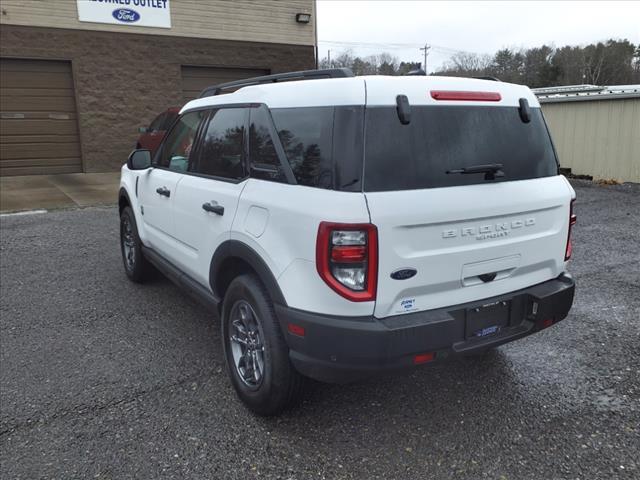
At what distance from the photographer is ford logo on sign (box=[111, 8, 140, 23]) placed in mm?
13336

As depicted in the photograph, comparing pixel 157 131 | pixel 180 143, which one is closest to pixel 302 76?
pixel 180 143

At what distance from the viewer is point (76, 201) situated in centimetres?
1023

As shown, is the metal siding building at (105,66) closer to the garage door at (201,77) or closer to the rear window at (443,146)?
the garage door at (201,77)

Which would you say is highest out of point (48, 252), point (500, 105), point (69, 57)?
point (69, 57)

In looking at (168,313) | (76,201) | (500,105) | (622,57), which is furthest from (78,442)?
(622,57)

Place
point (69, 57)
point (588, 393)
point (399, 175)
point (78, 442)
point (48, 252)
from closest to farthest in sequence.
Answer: point (399, 175) → point (78, 442) → point (588, 393) → point (48, 252) → point (69, 57)

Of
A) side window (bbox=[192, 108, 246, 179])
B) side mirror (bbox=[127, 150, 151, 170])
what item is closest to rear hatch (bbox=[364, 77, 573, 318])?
side window (bbox=[192, 108, 246, 179])

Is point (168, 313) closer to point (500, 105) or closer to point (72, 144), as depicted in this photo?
point (500, 105)

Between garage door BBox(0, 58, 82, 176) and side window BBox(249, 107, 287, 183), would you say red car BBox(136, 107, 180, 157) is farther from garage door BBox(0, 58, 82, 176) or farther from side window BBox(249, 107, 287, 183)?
side window BBox(249, 107, 287, 183)

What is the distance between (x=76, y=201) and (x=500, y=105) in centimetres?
921

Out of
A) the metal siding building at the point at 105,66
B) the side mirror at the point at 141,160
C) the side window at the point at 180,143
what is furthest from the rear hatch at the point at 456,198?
the metal siding building at the point at 105,66

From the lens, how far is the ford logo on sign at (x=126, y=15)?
43.8ft

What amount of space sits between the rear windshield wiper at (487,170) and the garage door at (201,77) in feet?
43.5

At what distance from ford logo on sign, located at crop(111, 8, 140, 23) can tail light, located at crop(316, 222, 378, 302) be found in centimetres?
1322
